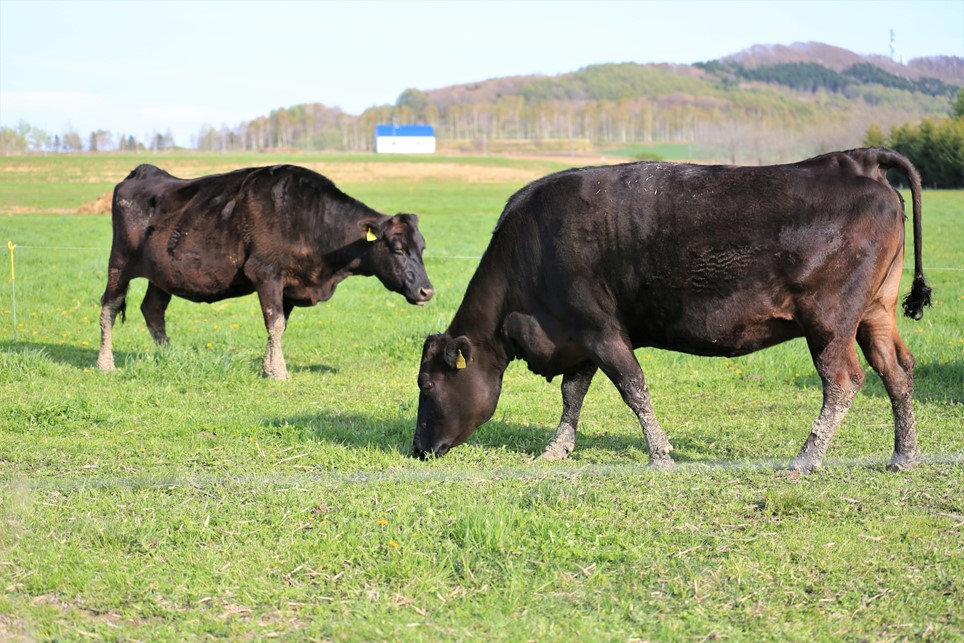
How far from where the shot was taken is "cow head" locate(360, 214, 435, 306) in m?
13.1

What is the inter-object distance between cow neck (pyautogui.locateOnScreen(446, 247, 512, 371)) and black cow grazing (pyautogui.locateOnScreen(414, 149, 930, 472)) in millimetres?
12

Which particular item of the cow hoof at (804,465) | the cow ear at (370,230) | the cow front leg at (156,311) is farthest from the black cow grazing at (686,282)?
the cow front leg at (156,311)

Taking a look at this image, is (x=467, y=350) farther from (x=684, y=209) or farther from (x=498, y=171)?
(x=498, y=171)

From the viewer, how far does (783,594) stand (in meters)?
5.42

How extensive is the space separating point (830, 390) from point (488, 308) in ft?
9.01

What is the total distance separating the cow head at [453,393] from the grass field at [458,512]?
0.82 ft

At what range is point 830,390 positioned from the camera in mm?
7801

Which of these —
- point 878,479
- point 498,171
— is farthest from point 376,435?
point 498,171

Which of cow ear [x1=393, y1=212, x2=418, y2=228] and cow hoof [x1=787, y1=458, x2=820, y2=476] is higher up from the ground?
cow ear [x1=393, y1=212, x2=418, y2=228]

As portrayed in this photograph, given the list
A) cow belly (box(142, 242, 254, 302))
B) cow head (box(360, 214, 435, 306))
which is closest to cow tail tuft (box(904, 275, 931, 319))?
cow head (box(360, 214, 435, 306))

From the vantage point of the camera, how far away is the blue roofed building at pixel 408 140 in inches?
7279

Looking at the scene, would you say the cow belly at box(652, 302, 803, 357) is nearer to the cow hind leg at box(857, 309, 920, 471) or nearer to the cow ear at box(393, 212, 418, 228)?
the cow hind leg at box(857, 309, 920, 471)

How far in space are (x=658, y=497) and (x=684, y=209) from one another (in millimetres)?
2234

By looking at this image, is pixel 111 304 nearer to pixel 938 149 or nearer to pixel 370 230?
pixel 370 230
